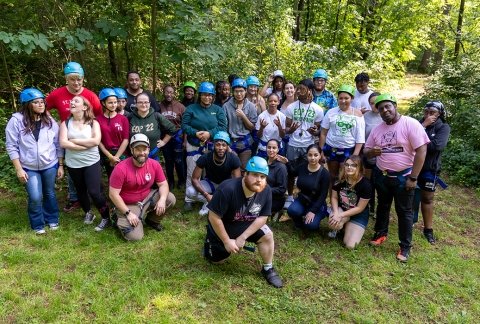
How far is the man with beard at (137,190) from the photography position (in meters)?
4.86

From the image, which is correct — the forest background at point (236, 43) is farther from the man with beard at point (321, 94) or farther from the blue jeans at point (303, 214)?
the blue jeans at point (303, 214)

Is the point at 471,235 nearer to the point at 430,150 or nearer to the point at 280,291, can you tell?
the point at 430,150

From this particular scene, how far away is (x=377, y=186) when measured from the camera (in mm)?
5062

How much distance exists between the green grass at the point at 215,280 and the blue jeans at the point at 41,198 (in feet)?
0.75

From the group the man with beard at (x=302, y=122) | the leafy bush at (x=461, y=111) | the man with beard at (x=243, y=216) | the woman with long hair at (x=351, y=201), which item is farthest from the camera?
the leafy bush at (x=461, y=111)

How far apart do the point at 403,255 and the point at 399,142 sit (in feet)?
5.11

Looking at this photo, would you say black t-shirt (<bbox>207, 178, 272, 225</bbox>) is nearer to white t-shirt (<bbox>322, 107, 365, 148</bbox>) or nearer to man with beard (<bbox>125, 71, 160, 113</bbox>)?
white t-shirt (<bbox>322, 107, 365, 148</bbox>)

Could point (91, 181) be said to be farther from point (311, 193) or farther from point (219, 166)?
point (311, 193)

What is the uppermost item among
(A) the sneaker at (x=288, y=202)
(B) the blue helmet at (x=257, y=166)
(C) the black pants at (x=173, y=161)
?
(B) the blue helmet at (x=257, y=166)

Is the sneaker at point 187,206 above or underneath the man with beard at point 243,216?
underneath

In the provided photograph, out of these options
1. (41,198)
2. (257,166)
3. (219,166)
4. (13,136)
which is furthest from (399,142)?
(13,136)

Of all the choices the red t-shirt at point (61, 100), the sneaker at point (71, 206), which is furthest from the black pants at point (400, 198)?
the sneaker at point (71, 206)

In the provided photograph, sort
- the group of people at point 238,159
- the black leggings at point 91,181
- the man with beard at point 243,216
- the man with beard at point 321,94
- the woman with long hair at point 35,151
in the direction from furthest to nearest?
1. the man with beard at point 321,94
2. the black leggings at point 91,181
3. the woman with long hair at point 35,151
4. the group of people at point 238,159
5. the man with beard at point 243,216

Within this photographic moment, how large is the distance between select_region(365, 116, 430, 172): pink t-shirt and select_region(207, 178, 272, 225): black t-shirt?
5.91 feet
